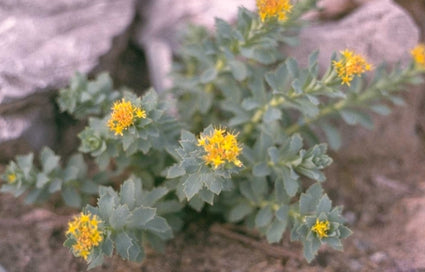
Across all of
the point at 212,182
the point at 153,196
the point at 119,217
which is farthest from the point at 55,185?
the point at 212,182

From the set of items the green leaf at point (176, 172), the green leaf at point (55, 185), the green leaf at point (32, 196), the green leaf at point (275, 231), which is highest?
the green leaf at point (176, 172)

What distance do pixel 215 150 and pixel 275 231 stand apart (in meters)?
0.88

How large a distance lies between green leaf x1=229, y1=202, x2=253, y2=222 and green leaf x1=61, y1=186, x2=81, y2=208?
3.62ft

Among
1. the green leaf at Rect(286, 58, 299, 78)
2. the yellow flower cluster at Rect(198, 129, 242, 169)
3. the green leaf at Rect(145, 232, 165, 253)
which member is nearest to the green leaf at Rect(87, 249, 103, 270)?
the green leaf at Rect(145, 232, 165, 253)

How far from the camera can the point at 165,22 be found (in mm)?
4504

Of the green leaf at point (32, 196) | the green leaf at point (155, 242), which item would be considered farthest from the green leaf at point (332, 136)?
the green leaf at point (32, 196)

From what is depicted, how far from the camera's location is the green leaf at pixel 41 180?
311 cm

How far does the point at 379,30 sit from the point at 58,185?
3011 millimetres

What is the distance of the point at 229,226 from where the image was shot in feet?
11.7

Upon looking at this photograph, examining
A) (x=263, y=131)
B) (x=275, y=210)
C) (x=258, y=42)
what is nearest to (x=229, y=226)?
(x=275, y=210)

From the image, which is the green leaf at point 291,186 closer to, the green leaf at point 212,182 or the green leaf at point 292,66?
the green leaf at point 212,182

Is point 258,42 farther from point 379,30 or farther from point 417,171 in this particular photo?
point 417,171

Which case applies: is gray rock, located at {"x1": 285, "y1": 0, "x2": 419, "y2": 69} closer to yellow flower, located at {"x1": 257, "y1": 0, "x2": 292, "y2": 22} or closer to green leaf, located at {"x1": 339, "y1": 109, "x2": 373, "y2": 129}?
green leaf, located at {"x1": 339, "y1": 109, "x2": 373, "y2": 129}

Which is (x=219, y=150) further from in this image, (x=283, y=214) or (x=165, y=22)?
(x=165, y=22)
